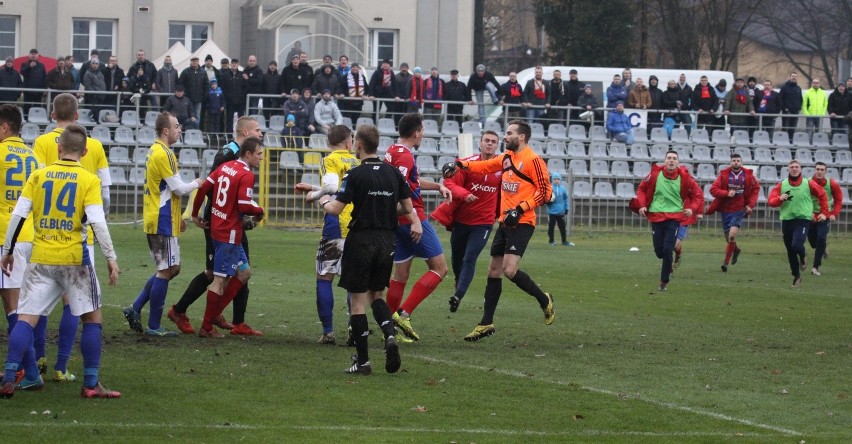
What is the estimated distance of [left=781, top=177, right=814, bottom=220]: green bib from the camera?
20.0 metres

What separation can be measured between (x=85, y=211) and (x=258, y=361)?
7.98 ft

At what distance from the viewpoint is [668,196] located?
1805 cm

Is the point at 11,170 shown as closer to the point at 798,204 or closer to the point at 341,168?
the point at 341,168

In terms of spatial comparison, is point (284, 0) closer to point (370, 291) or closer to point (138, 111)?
point (138, 111)

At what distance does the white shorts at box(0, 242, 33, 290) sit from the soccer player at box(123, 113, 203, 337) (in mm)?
2232

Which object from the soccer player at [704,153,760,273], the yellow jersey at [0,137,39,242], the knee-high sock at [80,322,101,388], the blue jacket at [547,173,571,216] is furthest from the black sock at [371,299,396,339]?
the blue jacket at [547,173,571,216]

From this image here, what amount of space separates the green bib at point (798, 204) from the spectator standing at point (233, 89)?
1464 centimetres

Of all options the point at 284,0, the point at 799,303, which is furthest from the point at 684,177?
the point at 284,0

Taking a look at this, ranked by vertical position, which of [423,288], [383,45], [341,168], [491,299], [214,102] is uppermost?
[383,45]

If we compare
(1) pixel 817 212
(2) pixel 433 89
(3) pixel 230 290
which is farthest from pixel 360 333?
(2) pixel 433 89

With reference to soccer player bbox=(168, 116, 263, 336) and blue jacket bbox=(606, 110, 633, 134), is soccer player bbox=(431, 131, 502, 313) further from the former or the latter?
blue jacket bbox=(606, 110, 633, 134)

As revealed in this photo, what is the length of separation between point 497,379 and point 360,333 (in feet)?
3.53

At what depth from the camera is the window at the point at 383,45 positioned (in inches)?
1822

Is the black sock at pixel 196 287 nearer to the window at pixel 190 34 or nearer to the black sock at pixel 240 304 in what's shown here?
the black sock at pixel 240 304
